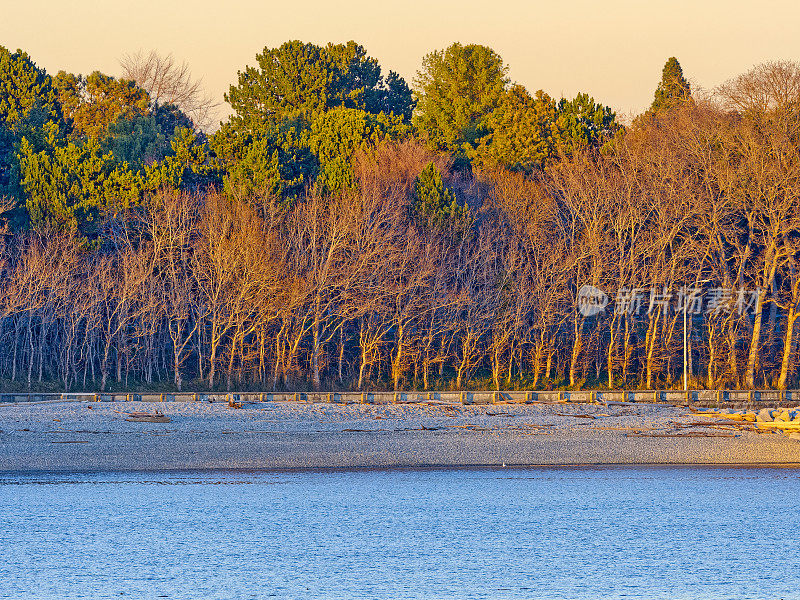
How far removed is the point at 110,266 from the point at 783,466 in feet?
93.2

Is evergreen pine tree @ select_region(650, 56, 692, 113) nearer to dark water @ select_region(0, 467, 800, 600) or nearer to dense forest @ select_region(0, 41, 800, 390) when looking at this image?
dense forest @ select_region(0, 41, 800, 390)

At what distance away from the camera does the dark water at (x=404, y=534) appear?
12281 mm

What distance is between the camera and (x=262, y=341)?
135 feet

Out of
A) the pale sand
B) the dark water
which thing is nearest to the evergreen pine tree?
the pale sand

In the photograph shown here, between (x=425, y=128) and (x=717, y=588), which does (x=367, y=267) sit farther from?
(x=717, y=588)

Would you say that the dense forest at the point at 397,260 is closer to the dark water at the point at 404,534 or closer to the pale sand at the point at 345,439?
the pale sand at the point at 345,439

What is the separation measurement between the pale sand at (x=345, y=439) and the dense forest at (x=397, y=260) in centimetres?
939

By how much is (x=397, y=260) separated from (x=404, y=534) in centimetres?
2742

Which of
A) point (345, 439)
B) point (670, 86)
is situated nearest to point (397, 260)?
point (345, 439)

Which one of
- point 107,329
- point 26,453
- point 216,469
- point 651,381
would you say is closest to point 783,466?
point 216,469

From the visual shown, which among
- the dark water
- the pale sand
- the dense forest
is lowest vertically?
the dark water

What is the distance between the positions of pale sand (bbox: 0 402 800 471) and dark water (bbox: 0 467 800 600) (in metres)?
1.53

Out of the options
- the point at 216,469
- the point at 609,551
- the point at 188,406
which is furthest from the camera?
the point at 188,406

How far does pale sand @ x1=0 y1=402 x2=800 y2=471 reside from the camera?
2175cm
